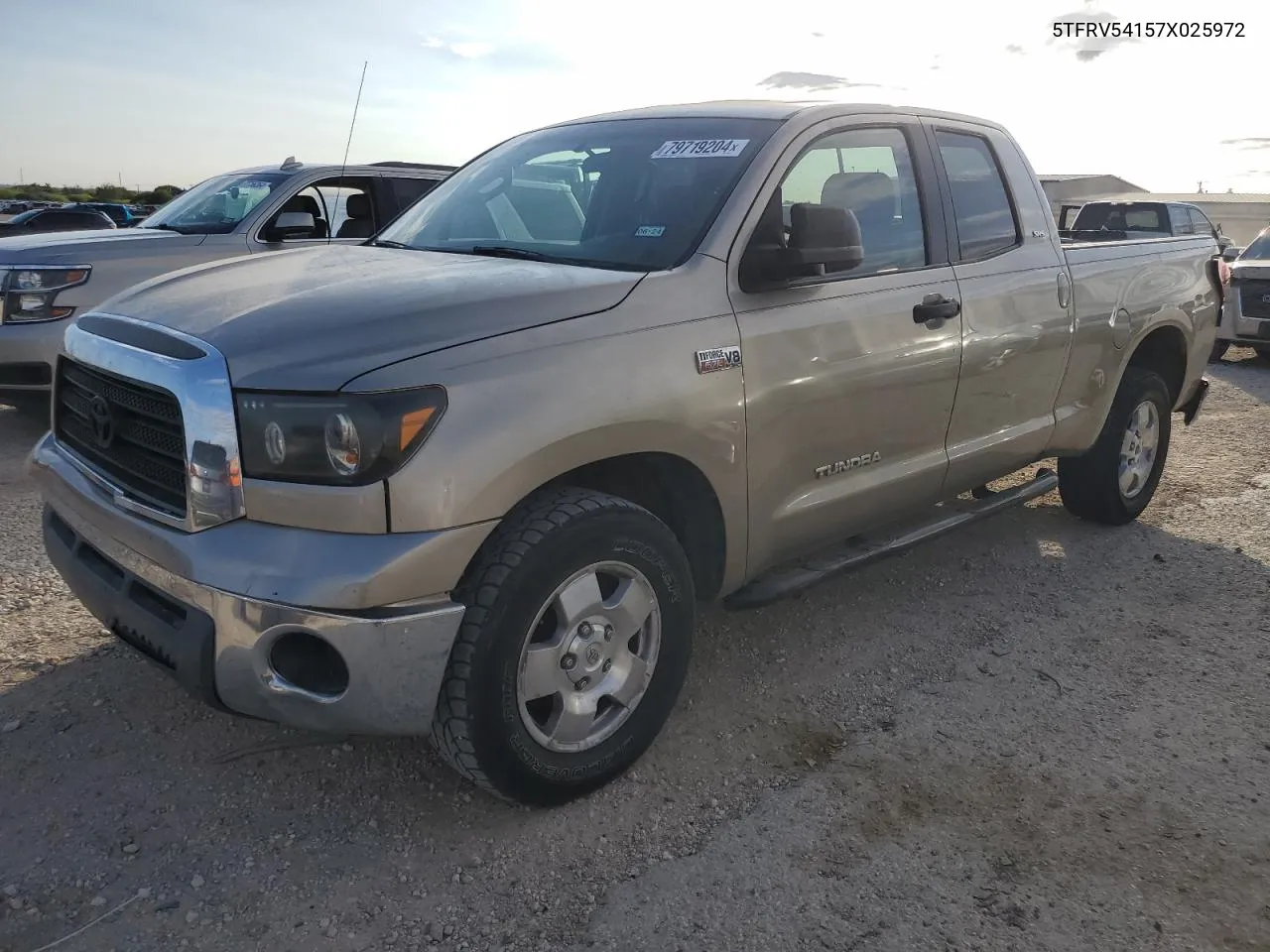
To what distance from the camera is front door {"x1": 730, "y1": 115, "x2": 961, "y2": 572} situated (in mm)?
3236

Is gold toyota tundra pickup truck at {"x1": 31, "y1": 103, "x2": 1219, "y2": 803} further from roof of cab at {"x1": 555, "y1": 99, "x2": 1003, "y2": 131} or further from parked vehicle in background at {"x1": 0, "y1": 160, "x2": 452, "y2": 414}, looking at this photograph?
parked vehicle in background at {"x1": 0, "y1": 160, "x2": 452, "y2": 414}

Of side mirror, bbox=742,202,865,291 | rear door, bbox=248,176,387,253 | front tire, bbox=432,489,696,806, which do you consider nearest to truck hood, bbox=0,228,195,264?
rear door, bbox=248,176,387,253

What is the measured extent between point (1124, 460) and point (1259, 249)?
9.13 meters

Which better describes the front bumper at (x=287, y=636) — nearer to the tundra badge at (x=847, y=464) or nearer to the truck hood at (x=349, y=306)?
the truck hood at (x=349, y=306)

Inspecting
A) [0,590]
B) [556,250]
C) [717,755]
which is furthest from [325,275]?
[0,590]

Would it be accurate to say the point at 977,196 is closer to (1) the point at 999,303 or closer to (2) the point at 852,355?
(1) the point at 999,303

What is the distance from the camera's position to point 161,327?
9.03 feet

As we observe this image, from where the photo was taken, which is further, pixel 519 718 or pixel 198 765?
pixel 198 765

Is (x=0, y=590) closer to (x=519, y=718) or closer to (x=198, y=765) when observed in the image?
(x=198, y=765)

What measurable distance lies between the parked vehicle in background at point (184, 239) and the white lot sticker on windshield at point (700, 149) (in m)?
2.98

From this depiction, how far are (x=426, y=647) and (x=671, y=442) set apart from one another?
0.89 m

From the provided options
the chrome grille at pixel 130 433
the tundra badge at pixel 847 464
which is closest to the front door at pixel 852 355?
the tundra badge at pixel 847 464

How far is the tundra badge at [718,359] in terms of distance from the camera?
299 cm

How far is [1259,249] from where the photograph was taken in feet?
41.3
